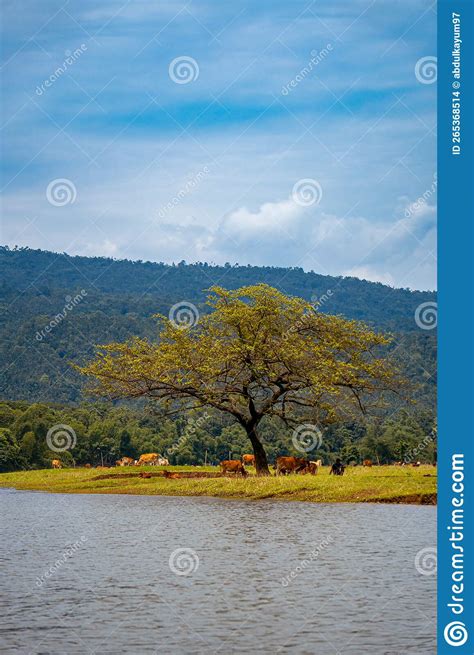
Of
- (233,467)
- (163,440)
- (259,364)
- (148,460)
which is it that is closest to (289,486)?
(259,364)

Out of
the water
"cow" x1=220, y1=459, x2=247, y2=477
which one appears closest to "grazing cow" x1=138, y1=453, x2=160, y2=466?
"cow" x1=220, y1=459, x2=247, y2=477

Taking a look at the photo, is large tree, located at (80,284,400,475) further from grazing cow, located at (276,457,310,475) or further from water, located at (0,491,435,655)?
water, located at (0,491,435,655)

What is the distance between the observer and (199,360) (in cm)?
3669

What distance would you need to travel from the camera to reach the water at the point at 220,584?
37.1 feet

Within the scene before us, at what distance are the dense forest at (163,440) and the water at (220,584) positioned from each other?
38.5 metres

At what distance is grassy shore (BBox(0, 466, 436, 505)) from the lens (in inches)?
1145

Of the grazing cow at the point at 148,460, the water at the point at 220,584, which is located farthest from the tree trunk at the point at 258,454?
the grazing cow at the point at 148,460

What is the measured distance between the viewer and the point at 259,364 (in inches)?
1417

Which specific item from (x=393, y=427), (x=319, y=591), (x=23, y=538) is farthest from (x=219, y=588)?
(x=393, y=427)

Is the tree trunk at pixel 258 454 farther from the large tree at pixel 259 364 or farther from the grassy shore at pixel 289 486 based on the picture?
the grassy shore at pixel 289 486

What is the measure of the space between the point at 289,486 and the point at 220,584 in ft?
54.6

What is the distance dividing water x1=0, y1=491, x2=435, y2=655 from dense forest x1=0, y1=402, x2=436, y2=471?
3854 cm

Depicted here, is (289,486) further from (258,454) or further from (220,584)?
(220,584)

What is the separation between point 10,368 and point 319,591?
127m
